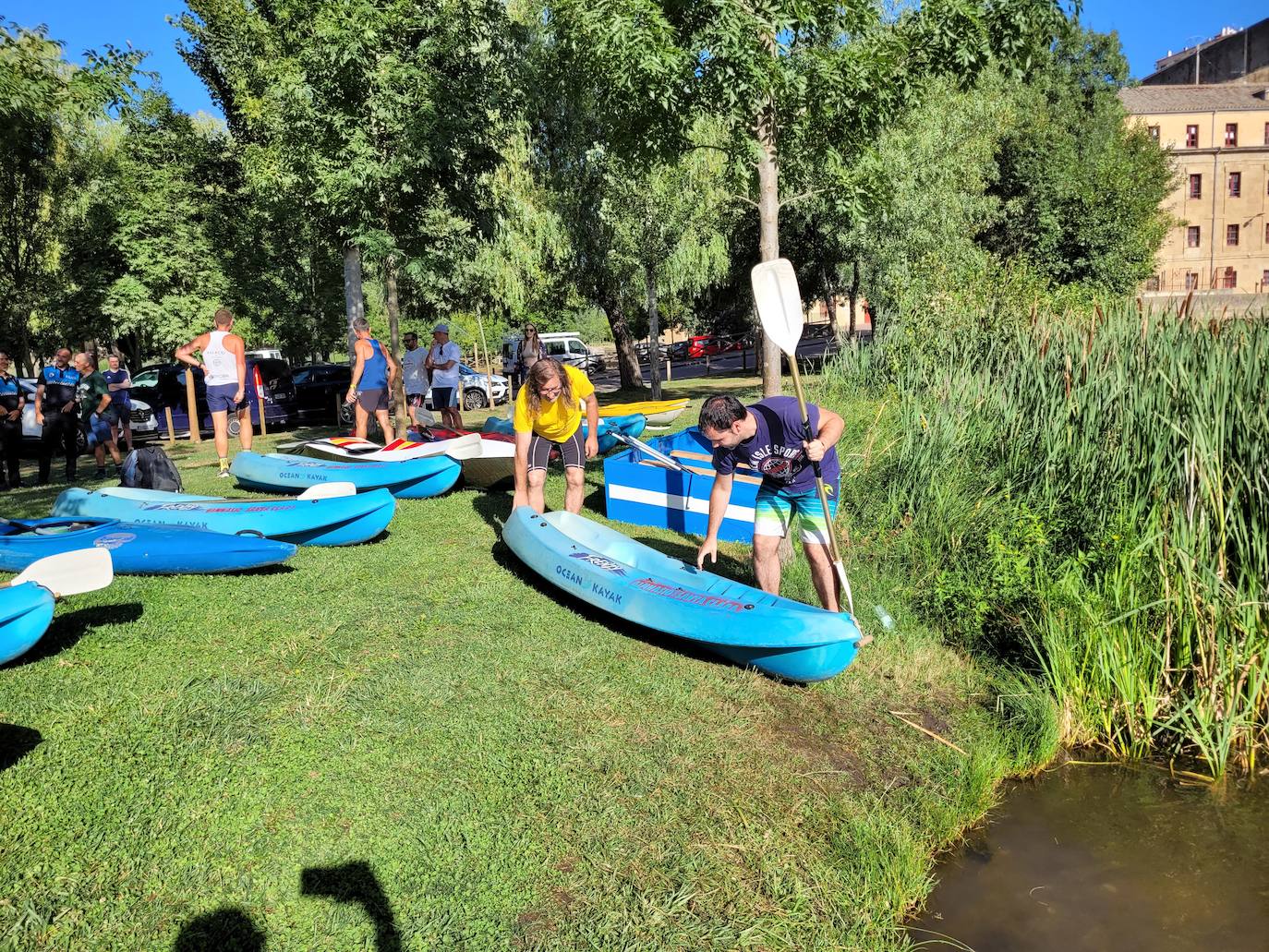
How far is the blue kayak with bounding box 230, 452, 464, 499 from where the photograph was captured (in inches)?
334

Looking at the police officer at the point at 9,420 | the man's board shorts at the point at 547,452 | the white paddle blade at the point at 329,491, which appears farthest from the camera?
the police officer at the point at 9,420

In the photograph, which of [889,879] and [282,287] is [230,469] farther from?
[282,287]

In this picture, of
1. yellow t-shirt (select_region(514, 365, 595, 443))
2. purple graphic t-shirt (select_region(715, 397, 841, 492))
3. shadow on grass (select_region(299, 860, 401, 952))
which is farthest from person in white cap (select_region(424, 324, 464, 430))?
shadow on grass (select_region(299, 860, 401, 952))

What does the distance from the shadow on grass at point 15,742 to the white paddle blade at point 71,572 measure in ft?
2.66

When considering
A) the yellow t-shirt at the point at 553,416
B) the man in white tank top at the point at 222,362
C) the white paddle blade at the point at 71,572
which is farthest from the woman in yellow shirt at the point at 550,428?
the man in white tank top at the point at 222,362

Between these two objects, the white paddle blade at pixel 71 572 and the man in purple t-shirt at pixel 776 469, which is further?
the man in purple t-shirt at pixel 776 469

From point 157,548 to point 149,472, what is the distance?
101 inches

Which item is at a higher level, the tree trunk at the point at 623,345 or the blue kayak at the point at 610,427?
the tree trunk at the point at 623,345

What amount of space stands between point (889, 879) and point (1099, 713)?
207cm

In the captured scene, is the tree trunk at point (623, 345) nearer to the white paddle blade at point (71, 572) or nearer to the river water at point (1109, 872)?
the white paddle blade at point (71, 572)

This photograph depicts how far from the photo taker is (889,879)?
3.68m

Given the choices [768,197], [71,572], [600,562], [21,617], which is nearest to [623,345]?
[768,197]

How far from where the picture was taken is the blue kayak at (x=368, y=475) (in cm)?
849

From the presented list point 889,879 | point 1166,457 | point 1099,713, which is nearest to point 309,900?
point 889,879
